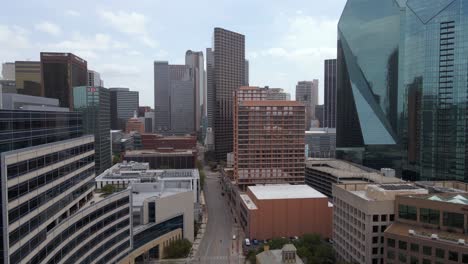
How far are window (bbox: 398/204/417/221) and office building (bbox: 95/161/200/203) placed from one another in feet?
148

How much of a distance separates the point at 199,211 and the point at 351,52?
108124 millimetres

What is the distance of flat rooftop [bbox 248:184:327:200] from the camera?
82000 mm

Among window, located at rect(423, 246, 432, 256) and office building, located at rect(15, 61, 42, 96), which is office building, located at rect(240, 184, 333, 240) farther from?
office building, located at rect(15, 61, 42, 96)

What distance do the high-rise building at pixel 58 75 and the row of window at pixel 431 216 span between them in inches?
6219

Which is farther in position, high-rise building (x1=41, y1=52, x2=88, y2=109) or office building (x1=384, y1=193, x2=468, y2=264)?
high-rise building (x1=41, y1=52, x2=88, y2=109)

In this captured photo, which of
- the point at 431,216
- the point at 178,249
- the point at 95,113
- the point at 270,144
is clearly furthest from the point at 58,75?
the point at 431,216

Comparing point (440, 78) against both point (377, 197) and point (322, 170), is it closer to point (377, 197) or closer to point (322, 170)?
point (322, 170)

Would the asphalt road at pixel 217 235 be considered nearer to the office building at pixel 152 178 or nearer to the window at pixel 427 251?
the office building at pixel 152 178

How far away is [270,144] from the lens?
10794cm

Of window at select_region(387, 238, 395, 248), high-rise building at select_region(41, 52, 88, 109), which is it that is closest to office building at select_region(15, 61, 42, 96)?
high-rise building at select_region(41, 52, 88, 109)

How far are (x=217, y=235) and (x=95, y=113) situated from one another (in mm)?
81243

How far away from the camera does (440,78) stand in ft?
352

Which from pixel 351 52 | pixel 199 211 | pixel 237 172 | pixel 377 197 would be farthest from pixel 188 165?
pixel 377 197

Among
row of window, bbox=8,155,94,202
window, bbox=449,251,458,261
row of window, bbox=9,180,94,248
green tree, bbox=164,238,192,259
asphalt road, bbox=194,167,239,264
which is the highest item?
row of window, bbox=8,155,94,202
